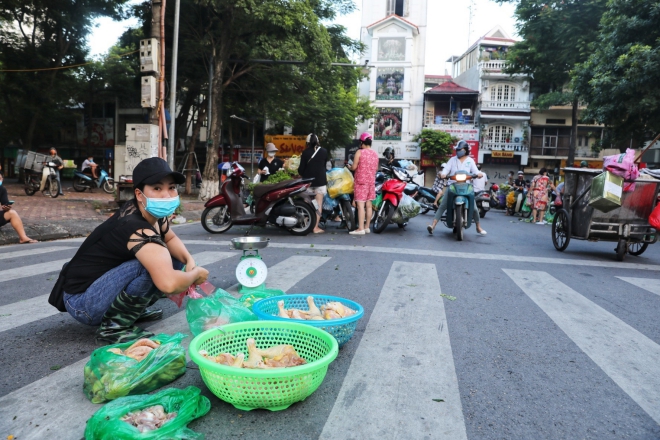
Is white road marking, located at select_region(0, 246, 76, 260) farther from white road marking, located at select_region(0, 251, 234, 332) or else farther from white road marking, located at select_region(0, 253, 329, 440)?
white road marking, located at select_region(0, 253, 329, 440)

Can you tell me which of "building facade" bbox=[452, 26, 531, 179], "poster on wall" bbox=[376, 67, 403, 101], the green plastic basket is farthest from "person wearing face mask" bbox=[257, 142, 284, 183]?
"poster on wall" bbox=[376, 67, 403, 101]

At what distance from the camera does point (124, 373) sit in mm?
2301

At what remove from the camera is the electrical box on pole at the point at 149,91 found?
11.0 m

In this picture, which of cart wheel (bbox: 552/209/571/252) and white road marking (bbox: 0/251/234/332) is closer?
white road marking (bbox: 0/251/234/332)

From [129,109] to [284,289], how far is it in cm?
3297

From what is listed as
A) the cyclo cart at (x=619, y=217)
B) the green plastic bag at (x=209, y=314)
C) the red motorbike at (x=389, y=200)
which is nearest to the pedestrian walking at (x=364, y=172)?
the red motorbike at (x=389, y=200)

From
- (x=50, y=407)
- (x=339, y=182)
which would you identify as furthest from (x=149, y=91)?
(x=50, y=407)

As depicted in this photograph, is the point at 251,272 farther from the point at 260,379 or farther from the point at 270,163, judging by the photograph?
the point at 270,163

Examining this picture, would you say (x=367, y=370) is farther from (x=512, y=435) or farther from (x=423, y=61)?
(x=423, y=61)

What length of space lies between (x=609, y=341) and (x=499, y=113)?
38.8 metres

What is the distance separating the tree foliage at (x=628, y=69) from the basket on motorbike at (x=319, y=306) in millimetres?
12772

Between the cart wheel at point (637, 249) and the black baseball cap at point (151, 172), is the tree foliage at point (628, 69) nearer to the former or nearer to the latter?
the cart wheel at point (637, 249)

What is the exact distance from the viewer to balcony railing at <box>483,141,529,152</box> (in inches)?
1538

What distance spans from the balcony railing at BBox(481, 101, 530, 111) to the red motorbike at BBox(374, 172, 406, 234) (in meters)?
33.1
